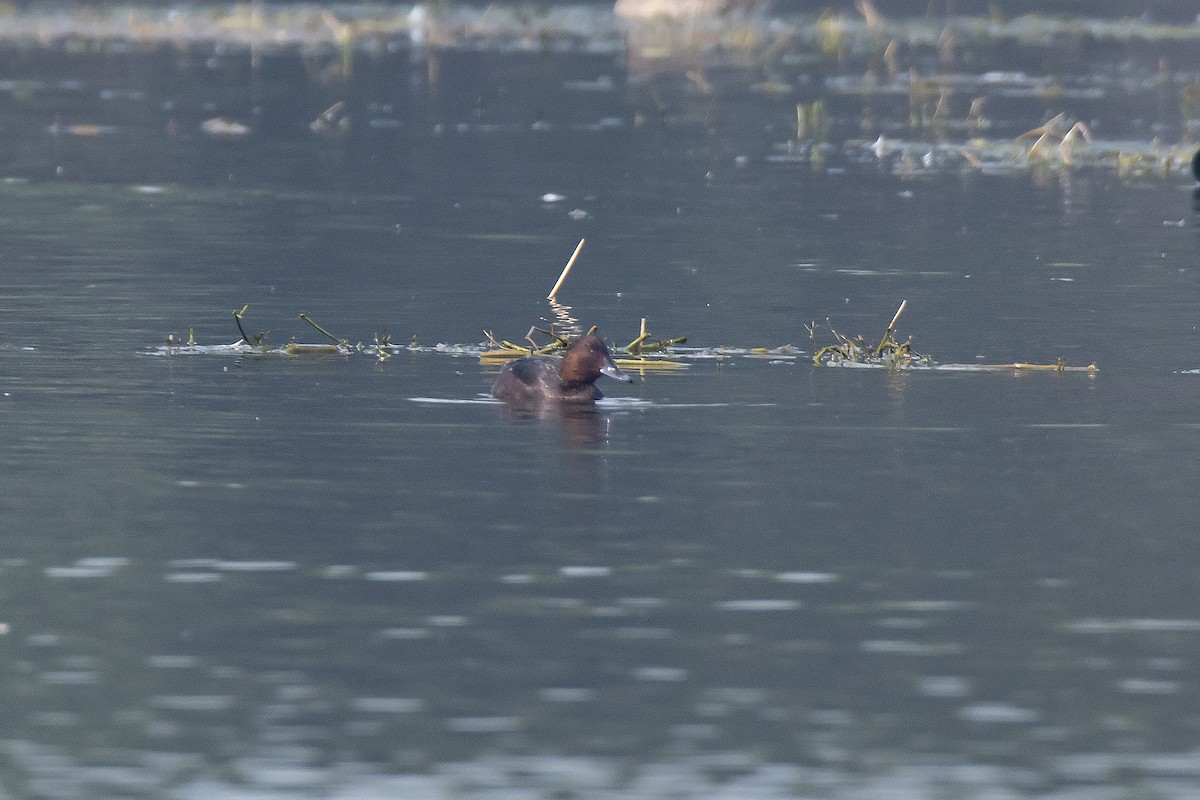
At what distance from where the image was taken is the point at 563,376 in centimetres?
1454

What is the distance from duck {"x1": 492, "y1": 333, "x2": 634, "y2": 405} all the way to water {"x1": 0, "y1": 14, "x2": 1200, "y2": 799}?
28cm

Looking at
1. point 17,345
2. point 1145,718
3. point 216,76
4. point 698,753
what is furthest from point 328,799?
point 216,76

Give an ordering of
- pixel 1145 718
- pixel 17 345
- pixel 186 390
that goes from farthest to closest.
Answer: pixel 17 345 < pixel 186 390 < pixel 1145 718

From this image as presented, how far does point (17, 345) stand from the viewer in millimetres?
16406

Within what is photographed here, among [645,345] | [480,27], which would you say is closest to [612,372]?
[645,345]

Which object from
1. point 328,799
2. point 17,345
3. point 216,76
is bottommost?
point 328,799

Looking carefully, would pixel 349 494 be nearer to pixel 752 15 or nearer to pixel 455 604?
pixel 455 604

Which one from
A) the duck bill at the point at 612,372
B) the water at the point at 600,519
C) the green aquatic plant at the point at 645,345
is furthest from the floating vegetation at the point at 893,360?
the duck bill at the point at 612,372

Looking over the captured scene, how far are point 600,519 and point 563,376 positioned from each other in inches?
124

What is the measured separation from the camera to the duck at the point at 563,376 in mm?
14359

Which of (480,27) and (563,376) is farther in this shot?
(480,27)

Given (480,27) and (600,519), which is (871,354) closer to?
(600,519)

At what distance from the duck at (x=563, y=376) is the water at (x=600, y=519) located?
10.8 inches

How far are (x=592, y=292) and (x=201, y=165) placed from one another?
11.6m
